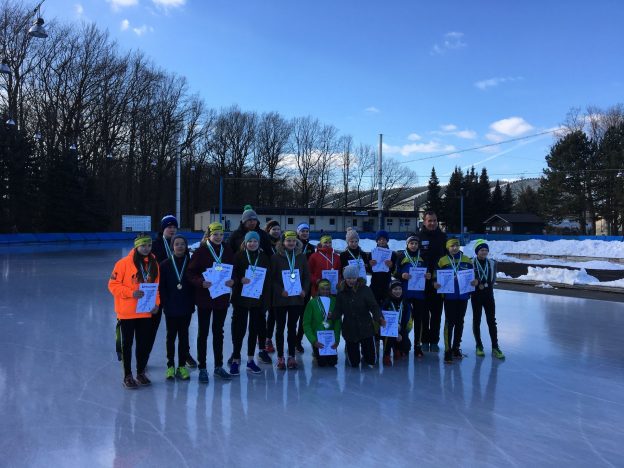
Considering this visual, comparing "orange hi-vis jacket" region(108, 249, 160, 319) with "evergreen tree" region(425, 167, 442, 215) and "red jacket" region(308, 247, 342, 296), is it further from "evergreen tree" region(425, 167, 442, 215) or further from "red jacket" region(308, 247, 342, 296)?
"evergreen tree" region(425, 167, 442, 215)

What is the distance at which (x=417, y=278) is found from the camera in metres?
6.55


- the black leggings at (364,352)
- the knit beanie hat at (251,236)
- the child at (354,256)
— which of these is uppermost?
the knit beanie hat at (251,236)

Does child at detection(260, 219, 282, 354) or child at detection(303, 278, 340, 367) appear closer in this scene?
child at detection(303, 278, 340, 367)

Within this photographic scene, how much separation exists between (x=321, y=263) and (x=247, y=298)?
1338 millimetres

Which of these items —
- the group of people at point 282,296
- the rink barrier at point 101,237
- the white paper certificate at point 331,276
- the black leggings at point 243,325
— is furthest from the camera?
the rink barrier at point 101,237

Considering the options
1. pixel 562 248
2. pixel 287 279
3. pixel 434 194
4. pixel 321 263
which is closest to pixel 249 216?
pixel 287 279

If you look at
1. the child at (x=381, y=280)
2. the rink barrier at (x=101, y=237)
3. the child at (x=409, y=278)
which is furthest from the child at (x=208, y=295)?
the rink barrier at (x=101, y=237)

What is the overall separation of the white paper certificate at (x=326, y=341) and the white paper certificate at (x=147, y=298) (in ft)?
6.98

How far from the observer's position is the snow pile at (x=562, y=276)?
46.5ft

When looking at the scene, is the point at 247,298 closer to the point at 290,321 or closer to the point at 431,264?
the point at 290,321

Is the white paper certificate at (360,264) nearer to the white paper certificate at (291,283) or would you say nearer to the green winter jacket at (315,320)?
the green winter jacket at (315,320)

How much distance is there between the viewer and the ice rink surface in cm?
366

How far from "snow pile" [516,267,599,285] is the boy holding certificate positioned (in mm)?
9496

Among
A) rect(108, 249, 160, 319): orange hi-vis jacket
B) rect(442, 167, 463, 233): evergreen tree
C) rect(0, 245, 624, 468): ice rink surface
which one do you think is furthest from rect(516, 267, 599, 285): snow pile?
rect(442, 167, 463, 233): evergreen tree
